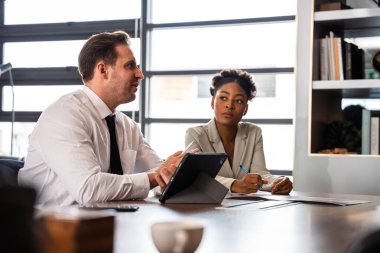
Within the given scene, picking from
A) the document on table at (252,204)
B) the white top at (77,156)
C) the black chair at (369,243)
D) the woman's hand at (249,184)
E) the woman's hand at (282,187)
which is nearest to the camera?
the black chair at (369,243)

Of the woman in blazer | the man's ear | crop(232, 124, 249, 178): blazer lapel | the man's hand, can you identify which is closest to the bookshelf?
the woman in blazer

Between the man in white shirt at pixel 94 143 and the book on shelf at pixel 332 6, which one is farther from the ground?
the book on shelf at pixel 332 6

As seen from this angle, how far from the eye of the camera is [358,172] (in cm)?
361

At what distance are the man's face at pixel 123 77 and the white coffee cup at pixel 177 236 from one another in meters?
1.89

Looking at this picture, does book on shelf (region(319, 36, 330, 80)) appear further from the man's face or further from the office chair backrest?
the office chair backrest

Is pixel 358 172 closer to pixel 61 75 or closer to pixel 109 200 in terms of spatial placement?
pixel 109 200

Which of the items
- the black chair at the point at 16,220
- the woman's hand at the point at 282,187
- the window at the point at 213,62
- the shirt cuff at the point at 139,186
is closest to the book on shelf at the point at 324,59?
the window at the point at 213,62

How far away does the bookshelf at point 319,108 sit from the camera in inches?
142

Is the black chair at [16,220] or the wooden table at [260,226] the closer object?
the black chair at [16,220]

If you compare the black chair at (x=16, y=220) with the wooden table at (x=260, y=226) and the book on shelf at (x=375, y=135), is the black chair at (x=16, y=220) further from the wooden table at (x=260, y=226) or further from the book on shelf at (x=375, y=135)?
the book on shelf at (x=375, y=135)

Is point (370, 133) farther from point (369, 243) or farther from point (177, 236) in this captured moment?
point (369, 243)

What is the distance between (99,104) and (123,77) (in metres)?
0.20

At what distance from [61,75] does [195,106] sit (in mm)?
1360

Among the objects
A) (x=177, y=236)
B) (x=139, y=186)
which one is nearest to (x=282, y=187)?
(x=139, y=186)
